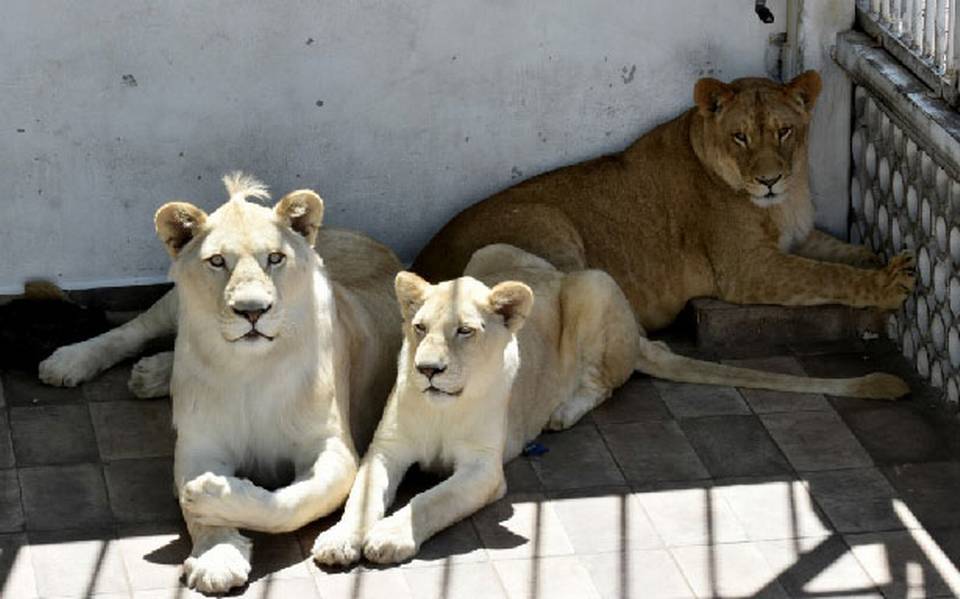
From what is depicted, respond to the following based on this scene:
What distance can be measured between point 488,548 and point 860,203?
9.75 ft

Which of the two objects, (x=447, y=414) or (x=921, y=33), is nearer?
(x=447, y=414)

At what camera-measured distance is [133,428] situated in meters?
8.27

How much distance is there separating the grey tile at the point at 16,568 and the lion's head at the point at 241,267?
0.95 meters

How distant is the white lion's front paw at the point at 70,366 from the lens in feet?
28.2

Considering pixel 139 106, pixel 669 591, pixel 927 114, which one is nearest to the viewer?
pixel 669 591

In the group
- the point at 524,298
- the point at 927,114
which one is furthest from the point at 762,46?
the point at 524,298

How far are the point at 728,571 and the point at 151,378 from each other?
2.56 meters

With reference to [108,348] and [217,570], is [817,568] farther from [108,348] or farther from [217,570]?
[108,348]

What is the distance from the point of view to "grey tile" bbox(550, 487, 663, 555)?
741 centimetres

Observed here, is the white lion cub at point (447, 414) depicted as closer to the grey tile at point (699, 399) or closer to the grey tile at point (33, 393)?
the grey tile at point (699, 399)

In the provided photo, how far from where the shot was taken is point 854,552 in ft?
24.1

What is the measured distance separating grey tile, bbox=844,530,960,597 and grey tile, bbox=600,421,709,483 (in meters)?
0.77

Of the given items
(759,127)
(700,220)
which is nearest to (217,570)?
(700,220)

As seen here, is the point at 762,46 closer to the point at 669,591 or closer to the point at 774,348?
the point at 774,348
